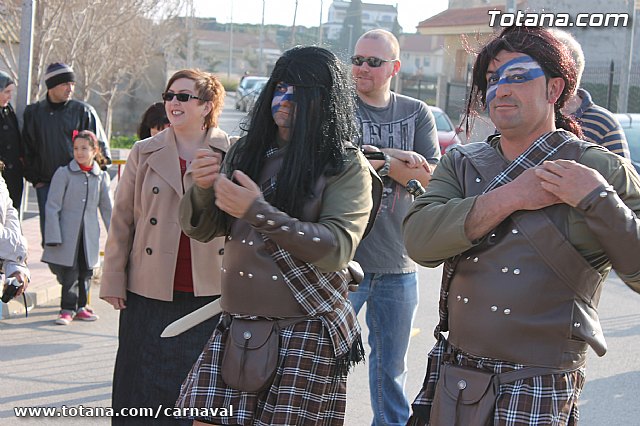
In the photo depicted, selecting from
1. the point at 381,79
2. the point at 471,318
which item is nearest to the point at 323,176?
the point at 471,318

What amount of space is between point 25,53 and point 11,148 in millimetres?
940

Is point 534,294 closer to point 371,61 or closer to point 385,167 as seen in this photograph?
point 385,167

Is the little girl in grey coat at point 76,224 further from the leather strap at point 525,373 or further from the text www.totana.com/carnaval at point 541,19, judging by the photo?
the leather strap at point 525,373

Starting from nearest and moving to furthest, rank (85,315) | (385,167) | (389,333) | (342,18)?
1. (385,167)
2. (389,333)
3. (85,315)
4. (342,18)

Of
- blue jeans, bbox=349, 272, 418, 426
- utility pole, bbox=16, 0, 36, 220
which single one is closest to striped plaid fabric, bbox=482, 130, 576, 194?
blue jeans, bbox=349, 272, 418, 426

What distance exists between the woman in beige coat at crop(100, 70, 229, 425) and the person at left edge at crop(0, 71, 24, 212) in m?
3.85

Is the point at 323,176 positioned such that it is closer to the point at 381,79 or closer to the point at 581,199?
the point at 581,199

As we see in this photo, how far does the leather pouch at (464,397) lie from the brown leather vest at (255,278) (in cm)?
72

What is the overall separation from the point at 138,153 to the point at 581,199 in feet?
8.98

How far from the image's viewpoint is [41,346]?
23.6ft

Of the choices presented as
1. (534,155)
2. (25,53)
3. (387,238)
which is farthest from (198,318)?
(25,53)

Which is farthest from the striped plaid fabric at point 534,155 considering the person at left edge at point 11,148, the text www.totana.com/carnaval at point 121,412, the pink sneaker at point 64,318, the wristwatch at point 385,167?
the person at left edge at point 11,148

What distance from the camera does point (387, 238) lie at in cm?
492

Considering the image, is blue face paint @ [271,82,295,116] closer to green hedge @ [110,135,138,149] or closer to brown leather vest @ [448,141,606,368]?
brown leather vest @ [448,141,606,368]
